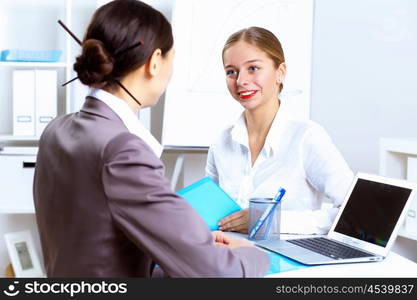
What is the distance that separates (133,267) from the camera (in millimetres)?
1001

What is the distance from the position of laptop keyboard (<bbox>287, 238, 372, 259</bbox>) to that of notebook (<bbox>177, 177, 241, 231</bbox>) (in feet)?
0.71

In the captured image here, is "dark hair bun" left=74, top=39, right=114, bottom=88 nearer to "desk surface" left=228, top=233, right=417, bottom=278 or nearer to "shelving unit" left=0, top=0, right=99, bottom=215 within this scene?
"desk surface" left=228, top=233, right=417, bottom=278

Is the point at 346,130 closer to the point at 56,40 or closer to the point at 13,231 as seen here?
the point at 56,40

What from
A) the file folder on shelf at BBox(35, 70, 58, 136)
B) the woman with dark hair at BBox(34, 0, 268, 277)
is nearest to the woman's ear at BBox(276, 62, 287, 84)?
the woman with dark hair at BBox(34, 0, 268, 277)

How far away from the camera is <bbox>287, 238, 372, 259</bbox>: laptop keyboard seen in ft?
4.46

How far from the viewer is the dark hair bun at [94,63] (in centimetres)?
102

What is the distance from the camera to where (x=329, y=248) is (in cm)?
142

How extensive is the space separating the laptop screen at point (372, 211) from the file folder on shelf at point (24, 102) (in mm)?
1831

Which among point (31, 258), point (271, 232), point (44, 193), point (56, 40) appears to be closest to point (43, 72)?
point (56, 40)

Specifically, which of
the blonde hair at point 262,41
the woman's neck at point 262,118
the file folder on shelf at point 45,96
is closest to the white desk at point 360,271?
the woman's neck at point 262,118

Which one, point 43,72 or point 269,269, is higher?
point 43,72

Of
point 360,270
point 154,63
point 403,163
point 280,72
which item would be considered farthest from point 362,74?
point 154,63

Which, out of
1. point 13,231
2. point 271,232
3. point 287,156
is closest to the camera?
point 271,232

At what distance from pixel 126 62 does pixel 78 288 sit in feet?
1.31
